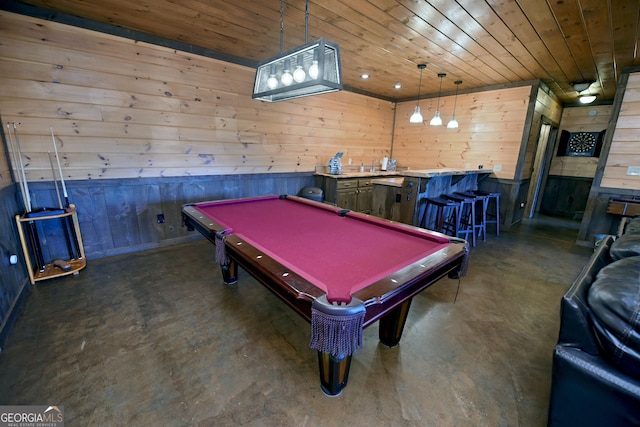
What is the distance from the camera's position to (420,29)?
8.41 feet

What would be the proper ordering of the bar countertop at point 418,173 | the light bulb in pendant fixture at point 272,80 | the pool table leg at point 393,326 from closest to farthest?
the pool table leg at point 393,326 < the light bulb in pendant fixture at point 272,80 < the bar countertop at point 418,173

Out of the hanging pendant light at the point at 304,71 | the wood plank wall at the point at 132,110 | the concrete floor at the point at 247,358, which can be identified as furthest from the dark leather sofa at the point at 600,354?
the wood plank wall at the point at 132,110

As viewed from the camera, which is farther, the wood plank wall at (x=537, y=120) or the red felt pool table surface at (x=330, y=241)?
the wood plank wall at (x=537, y=120)

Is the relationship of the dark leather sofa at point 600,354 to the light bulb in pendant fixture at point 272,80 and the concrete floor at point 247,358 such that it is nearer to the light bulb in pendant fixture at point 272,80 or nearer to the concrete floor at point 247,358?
the concrete floor at point 247,358

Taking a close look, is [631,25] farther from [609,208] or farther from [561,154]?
[561,154]

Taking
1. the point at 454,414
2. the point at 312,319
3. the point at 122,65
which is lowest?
the point at 454,414

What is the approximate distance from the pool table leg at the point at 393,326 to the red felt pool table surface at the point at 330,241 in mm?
393

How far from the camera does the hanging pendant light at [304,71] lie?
1723 mm

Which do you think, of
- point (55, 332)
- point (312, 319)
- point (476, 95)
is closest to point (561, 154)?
point (476, 95)

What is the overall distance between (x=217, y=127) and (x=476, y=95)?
14.3 feet

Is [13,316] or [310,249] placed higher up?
[310,249]

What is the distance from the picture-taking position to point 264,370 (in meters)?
1.57

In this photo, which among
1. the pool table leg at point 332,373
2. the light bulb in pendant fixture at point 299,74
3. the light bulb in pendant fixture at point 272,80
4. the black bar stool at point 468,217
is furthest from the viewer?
the black bar stool at point 468,217

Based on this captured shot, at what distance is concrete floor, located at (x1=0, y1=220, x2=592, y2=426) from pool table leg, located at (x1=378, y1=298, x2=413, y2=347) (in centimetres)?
7
